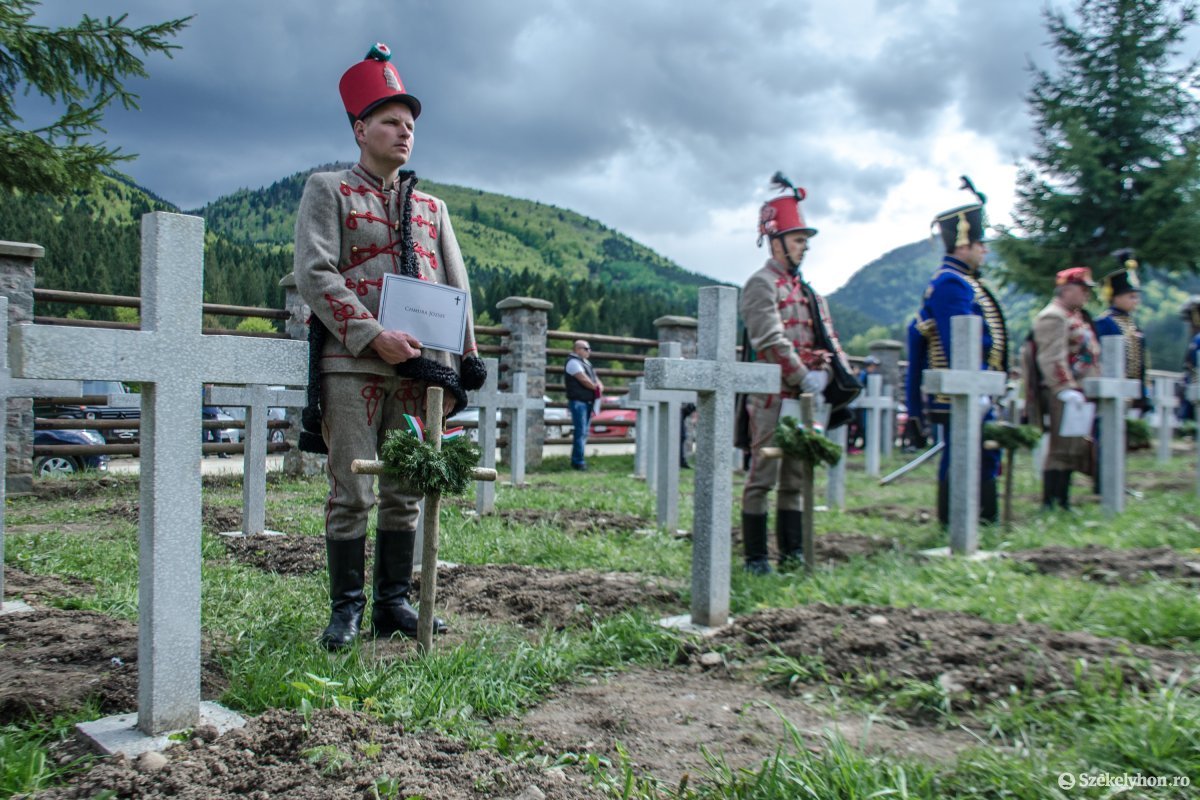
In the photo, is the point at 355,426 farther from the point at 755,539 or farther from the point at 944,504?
the point at 944,504

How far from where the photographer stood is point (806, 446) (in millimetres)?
4430

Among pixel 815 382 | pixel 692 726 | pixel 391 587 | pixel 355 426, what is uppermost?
pixel 815 382

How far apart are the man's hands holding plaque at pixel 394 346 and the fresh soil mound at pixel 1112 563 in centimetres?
365

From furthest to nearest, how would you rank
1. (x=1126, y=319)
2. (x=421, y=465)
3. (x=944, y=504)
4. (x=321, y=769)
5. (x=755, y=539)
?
(x=1126, y=319)
(x=944, y=504)
(x=755, y=539)
(x=421, y=465)
(x=321, y=769)

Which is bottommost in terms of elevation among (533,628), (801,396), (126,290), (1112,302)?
(533,628)

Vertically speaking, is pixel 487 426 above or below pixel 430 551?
above

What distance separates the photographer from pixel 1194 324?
9695 millimetres

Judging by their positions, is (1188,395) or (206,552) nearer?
(206,552)

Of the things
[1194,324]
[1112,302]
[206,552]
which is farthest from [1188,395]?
[206,552]

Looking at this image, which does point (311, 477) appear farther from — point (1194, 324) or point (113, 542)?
point (1194, 324)

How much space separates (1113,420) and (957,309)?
1.98 metres

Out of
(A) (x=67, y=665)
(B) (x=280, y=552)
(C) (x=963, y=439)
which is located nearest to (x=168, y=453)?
(A) (x=67, y=665)

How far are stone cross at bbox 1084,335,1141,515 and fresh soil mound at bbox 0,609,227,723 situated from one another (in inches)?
261

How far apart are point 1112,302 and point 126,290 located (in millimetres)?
8857
